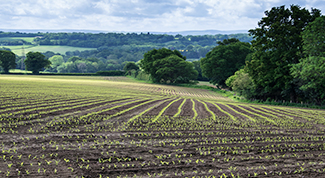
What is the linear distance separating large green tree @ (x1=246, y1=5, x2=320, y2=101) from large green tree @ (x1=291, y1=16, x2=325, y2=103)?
2288 mm

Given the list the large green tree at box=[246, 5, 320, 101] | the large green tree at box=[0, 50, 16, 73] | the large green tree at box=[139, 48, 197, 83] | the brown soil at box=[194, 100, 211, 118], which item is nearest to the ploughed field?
the brown soil at box=[194, 100, 211, 118]

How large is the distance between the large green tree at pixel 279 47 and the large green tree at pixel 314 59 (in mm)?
2288

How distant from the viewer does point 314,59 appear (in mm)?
40000

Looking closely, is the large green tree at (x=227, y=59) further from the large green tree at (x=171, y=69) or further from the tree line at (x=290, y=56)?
the tree line at (x=290, y=56)

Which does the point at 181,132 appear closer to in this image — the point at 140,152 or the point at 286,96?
the point at 140,152

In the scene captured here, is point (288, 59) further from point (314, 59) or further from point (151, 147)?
point (151, 147)

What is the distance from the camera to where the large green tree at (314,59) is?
39719 mm

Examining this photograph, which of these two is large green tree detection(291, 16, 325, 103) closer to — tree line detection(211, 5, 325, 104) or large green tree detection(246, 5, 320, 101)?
tree line detection(211, 5, 325, 104)

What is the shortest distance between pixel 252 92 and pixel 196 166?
46.0 meters

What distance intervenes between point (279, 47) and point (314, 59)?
7336 millimetres

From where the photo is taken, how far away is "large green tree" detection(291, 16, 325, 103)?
3972 cm

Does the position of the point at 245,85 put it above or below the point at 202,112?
above

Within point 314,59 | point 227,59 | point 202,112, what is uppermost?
point 227,59

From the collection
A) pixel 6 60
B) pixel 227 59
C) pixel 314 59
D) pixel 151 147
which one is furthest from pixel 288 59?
pixel 6 60
